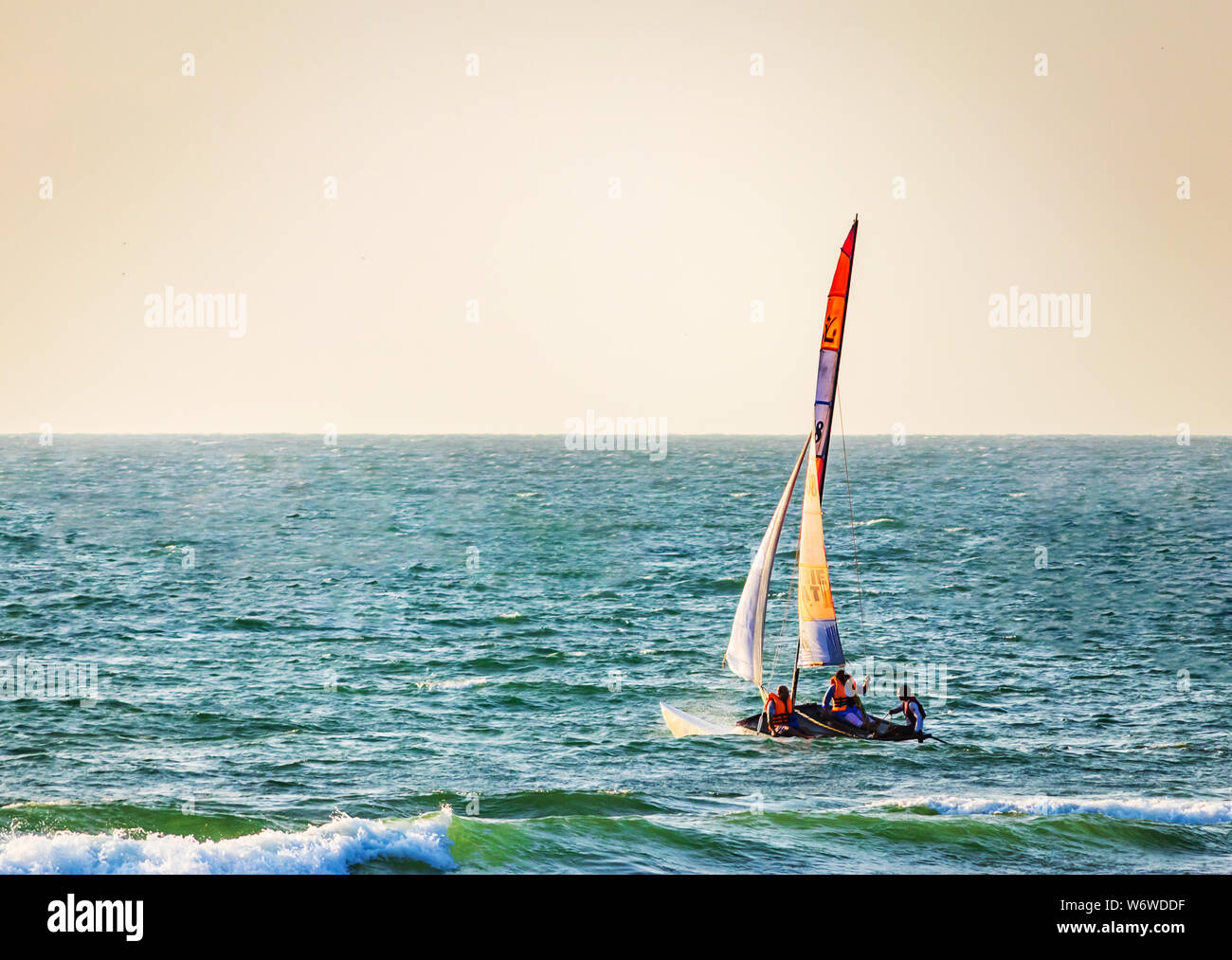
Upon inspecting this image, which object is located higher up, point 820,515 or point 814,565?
point 820,515

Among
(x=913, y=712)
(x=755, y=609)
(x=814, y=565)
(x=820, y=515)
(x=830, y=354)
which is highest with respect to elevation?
(x=830, y=354)

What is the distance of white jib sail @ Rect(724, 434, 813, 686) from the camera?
1331 inches

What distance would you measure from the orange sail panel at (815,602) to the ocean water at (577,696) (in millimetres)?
2980

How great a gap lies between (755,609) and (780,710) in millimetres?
3377

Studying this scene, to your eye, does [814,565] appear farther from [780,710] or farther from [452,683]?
[452,683]

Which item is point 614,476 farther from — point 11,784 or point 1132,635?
point 11,784

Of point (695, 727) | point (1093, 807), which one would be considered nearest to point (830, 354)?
point (695, 727)

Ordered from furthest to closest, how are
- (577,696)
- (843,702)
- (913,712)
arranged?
(577,696)
(913,712)
(843,702)

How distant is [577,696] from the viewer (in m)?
43.9

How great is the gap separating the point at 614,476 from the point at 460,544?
62.4 m

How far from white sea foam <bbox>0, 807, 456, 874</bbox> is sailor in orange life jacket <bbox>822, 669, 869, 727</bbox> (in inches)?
455
